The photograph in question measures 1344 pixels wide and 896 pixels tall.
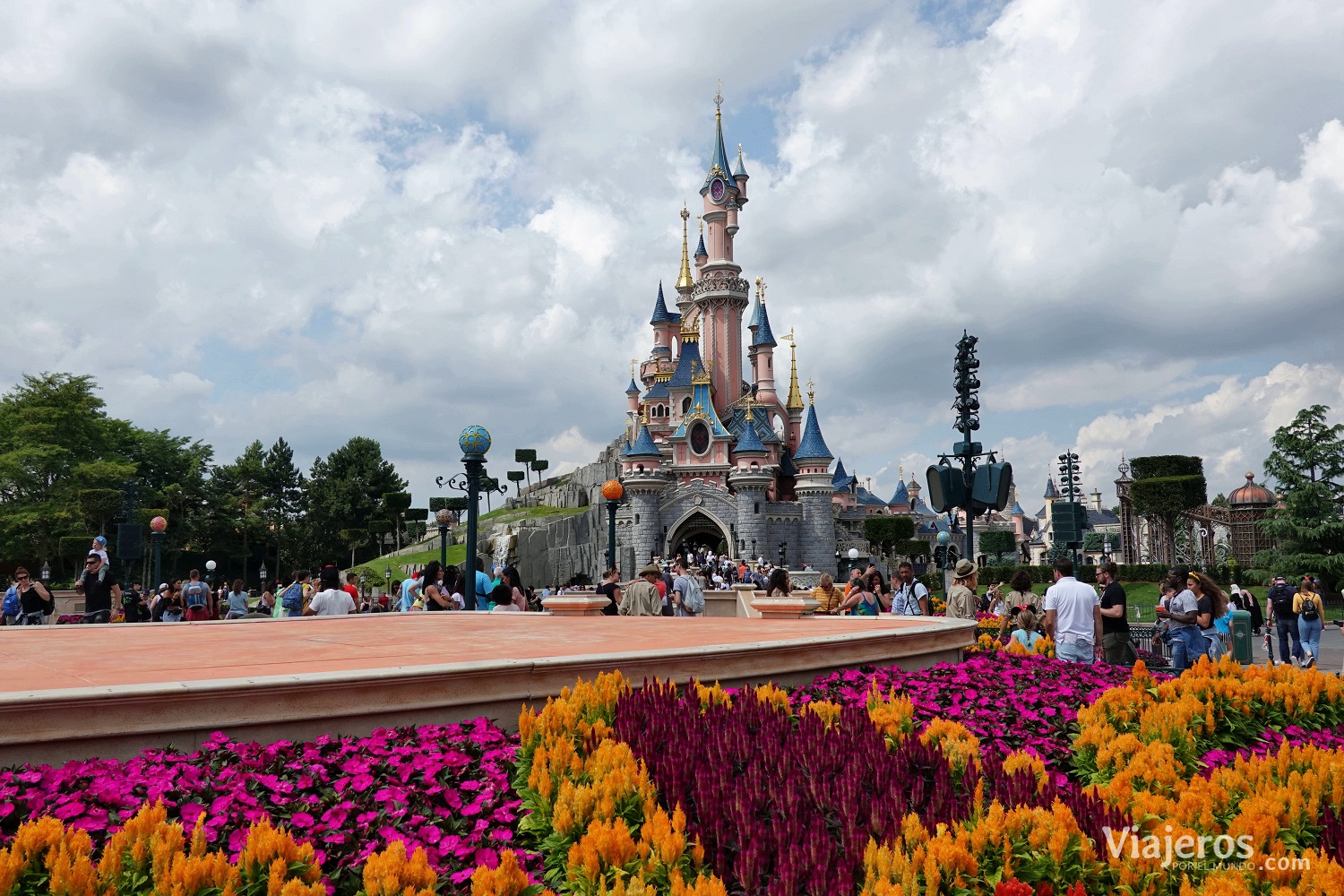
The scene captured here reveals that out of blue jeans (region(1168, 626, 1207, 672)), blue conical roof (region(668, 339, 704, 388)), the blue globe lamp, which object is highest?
blue conical roof (region(668, 339, 704, 388))

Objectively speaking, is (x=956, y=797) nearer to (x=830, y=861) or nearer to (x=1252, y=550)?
(x=830, y=861)

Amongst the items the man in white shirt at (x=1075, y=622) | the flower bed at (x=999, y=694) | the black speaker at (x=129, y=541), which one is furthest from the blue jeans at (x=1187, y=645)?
the black speaker at (x=129, y=541)

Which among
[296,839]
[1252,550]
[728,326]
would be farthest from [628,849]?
[728,326]

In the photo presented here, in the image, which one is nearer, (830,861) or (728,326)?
(830,861)

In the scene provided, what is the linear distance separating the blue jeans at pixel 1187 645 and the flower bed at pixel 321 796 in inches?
378

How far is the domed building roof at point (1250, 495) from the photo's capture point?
4522cm

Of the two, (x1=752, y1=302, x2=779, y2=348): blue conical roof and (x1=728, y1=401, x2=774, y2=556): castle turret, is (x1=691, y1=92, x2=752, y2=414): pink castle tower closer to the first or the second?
(x1=752, y1=302, x2=779, y2=348): blue conical roof

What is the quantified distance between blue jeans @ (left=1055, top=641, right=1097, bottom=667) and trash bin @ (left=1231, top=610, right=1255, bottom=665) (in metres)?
5.81

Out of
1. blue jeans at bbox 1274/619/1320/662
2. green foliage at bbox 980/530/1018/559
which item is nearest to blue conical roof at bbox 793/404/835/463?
green foliage at bbox 980/530/1018/559

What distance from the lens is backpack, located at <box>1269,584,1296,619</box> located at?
47.8 ft

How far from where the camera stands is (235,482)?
208 feet

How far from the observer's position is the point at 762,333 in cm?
6806

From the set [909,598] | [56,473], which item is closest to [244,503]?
[56,473]

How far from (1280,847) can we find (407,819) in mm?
3359
